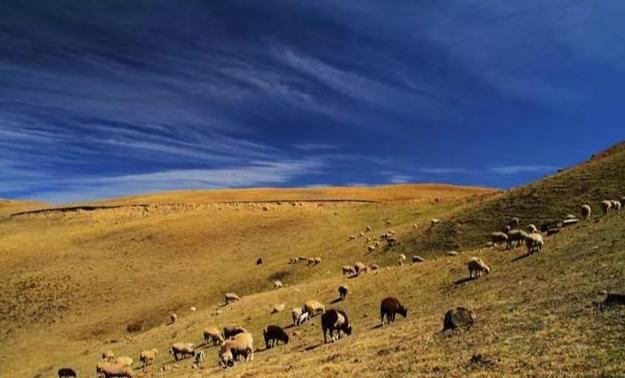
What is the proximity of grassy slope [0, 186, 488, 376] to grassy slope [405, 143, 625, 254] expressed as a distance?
536cm

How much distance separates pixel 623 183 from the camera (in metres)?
49.3

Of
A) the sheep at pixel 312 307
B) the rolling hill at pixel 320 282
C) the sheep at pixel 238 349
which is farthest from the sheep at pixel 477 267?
the sheep at pixel 238 349

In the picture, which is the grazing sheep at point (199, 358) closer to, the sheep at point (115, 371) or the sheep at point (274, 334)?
the sheep at point (274, 334)

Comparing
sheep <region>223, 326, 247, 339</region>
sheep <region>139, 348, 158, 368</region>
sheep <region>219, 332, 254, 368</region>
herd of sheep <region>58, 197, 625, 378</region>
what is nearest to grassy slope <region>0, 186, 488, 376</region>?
sheep <region>139, 348, 158, 368</region>

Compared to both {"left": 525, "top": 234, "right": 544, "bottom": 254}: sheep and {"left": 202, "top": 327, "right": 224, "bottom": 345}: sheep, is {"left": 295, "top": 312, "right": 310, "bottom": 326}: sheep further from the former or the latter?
{"left": 525, "top": 234, "right": 544, "bottom": 254}: sheep

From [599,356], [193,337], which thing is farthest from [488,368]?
[193,337]

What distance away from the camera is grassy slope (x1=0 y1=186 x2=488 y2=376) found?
5631 centimetres

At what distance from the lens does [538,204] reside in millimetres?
53031

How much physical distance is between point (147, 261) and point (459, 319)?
58.9 m

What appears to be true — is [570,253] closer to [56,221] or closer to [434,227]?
[434,227]

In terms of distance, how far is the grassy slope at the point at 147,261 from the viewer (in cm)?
5631

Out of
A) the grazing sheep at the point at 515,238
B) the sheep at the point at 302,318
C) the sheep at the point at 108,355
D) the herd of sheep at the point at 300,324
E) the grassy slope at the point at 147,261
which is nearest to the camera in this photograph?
the herd of sheep at the point at 300,324

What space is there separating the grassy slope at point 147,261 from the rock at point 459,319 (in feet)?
94.6

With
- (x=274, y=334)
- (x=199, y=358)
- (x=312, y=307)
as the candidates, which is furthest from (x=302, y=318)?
(x=199, y=358)
